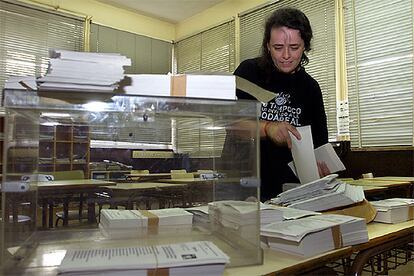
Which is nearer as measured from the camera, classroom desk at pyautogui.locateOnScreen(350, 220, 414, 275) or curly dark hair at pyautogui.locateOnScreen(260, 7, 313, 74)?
classroom desk at pyautogui.locateOnScreen(350, 220, 414, 275)

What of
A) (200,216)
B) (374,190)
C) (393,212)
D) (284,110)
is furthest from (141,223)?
(374,190)

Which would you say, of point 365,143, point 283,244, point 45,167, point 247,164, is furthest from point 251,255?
point 365,143

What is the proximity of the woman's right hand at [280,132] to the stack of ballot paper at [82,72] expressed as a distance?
66cm

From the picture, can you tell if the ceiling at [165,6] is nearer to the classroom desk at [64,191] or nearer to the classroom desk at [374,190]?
the classroom desk at [374,190]

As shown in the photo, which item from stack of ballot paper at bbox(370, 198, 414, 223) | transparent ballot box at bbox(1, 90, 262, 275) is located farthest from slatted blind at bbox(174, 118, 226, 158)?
stack of ballot paper at bbox(370, 198, 414, 223)

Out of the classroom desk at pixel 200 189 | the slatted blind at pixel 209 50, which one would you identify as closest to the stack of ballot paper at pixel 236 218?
the classroom desk at pixel 200 189

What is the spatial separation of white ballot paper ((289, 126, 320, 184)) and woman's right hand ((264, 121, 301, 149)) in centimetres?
1

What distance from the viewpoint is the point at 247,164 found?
2.79 feet

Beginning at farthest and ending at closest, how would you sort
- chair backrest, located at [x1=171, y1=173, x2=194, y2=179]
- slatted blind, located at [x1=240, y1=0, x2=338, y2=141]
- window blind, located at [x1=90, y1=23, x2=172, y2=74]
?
window blind, located at [x1=90, y1=23, x2=172, y2=74] → slatted blind, located at [x1=240, y1=0, x2=338, y2=141] → chair backrest, located at [x1=171, y1=173, x2=194, y2=179]

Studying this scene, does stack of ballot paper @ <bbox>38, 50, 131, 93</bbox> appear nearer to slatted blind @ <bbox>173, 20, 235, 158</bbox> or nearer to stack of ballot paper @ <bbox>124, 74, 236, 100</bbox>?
stack of ballot paper @ <bbox>124, 74, 236, 100</bbox>

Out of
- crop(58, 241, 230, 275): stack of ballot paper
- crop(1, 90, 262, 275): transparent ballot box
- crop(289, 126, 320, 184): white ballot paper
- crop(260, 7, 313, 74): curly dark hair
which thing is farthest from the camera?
crop(260, 7, 313, 74): curly dark hair

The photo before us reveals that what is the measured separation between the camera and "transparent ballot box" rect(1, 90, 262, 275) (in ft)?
2.25

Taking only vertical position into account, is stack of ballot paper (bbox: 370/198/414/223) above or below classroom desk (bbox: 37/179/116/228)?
below

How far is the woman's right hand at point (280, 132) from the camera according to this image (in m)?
1.18
